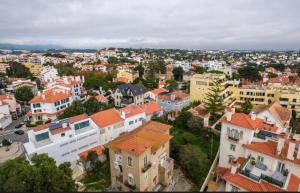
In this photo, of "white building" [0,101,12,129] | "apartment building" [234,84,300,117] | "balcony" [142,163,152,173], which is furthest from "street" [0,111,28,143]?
"apartment building" [234,84,300,117]

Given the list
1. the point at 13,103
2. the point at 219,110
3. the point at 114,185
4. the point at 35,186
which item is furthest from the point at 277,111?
the point at 13,103

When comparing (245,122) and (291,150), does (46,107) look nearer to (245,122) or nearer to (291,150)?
(245,122)

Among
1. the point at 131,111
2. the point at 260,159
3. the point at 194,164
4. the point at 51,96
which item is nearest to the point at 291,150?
the point at 260,159

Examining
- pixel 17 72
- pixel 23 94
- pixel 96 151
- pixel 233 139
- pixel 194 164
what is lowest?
pixel 96 151

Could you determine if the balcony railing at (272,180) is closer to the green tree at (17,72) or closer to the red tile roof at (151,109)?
the red tile roof at (151,109)

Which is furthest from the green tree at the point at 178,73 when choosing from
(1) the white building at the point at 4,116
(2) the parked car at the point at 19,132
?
(2) the parked car at the point at 19,132

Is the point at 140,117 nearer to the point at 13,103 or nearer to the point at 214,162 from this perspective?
the point at 214,162
